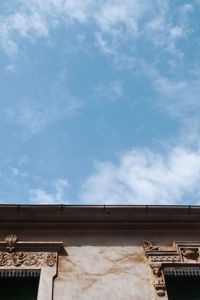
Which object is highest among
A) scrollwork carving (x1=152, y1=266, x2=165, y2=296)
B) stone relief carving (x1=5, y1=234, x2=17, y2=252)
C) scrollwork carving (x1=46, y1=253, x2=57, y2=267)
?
stone relief carving (x1=5, y1=234, x2=17, y2=252)

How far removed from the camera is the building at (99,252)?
281 inches

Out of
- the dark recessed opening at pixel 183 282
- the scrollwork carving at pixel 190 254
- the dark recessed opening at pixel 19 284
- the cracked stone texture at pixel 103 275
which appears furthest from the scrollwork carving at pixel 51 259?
the scrollwork carving at pixel 190 254

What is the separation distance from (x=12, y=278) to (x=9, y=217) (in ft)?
4.11

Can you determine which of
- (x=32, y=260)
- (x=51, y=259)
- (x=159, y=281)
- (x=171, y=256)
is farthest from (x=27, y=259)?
(x=171, y=256)

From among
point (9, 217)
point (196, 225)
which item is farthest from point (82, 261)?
point (196, 225)

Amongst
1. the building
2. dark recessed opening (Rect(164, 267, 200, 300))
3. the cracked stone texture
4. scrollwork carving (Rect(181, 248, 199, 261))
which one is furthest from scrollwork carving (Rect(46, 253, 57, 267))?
scrollwork carving (Rect(181, 248, 199, 261))

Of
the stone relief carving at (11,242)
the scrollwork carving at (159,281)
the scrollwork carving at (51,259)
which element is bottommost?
the scrollwork carving at (159,281)

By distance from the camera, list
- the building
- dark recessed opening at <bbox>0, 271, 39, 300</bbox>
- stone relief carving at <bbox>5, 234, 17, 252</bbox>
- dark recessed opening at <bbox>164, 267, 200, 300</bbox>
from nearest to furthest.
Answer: the building
dark recessed opening at <bbox>0, 271, 39, 300</bbox>
dark recessed opening at <bbox>164, 267, 200, 300</bbox>
stone relief carving at <bbox>5, 234, 17, 252</bbox>

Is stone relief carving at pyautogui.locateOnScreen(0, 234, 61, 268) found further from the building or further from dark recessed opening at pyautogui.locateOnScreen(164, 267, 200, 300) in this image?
dark recessed opening at pyautogui.locateOnScreen(164, 267, 200, 300)

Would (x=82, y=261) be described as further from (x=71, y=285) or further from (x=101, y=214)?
(x=101, y=214)

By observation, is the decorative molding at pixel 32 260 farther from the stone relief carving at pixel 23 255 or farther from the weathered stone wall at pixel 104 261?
the weathered stone wall at pixel 104 261

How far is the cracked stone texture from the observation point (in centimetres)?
700

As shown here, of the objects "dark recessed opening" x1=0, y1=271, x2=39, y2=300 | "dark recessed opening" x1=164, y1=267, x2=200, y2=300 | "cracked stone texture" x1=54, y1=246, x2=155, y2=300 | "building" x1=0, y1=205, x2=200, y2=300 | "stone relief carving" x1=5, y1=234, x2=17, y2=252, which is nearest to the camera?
"cracked stone texture" x1=54, y1=246, x2=155, y2=300

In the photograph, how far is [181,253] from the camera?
7809 mm
